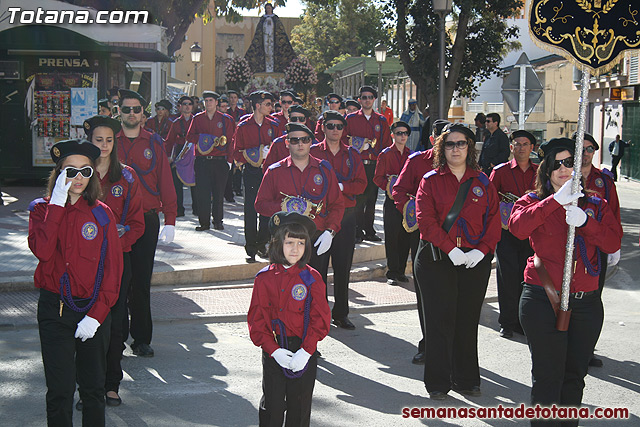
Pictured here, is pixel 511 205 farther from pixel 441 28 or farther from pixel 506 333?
pixel 441 28

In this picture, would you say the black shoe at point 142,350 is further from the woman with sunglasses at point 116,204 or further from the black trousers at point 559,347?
the black trousers at point 559,347

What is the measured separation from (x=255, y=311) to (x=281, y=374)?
0.38m

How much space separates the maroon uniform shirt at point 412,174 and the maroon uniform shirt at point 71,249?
137 inches

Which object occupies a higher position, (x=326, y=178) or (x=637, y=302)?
(x=326, y=178)

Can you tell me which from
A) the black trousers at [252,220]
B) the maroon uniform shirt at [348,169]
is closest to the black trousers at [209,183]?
the black trousers at [252,220]

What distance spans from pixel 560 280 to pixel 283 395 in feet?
5.91

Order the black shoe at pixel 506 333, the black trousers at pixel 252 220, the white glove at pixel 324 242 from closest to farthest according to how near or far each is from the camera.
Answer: the white glove at pixel 324 242
the black shoe at pixel 506 333
the black trousers at pixel 252 220

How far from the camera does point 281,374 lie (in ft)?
16.3

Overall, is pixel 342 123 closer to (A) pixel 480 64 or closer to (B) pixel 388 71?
(A) pixel 480 64

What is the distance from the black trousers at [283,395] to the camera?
495 centimetres

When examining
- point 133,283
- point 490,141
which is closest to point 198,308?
point 133,283

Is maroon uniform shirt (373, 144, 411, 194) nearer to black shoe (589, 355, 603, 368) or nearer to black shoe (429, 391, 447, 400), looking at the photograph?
black shoe (589, 355, 603, 368)

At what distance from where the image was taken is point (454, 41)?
20734 millimetres

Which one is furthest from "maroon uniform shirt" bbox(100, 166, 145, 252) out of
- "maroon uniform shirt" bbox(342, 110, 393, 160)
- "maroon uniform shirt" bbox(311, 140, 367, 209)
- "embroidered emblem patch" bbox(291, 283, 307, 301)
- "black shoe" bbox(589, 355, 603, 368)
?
"maroon uniform shirt" bbox(342, 110, 393, 160)
